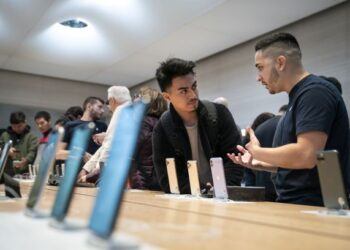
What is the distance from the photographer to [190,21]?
4.04 metres

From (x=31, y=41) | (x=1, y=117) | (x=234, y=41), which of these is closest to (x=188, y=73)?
(x=234, y=41)

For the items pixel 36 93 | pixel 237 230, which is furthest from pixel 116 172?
pixel 36 93

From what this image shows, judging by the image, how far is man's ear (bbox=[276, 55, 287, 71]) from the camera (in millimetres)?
1623

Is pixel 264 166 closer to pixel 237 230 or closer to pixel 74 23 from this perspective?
pixel 237 230

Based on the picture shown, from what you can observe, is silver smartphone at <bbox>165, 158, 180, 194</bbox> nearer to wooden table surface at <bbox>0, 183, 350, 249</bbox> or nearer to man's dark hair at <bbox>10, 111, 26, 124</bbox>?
wooden table surface at <bbox>0, 183, 350, 249</bbox>

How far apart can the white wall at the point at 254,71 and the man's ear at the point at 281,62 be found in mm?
2210

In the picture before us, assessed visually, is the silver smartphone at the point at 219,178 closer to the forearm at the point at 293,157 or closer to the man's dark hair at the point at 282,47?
the forearm at the point at 293,157

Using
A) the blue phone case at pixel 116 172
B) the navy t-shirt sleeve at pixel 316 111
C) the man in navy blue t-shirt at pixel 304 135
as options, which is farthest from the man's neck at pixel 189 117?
the blue phone case at pixel 116 172

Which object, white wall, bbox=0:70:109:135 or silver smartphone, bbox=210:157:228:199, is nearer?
silver smartphone, bbox=210:157:228:199

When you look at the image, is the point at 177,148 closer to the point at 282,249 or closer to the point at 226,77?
the point at 282,249

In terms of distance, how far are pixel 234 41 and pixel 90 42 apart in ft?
6.01

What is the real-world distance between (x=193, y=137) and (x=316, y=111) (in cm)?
68

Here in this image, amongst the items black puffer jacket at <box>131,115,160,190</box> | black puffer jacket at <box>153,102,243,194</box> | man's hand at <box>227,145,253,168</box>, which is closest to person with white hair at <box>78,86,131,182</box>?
black puffer jacket at <box>131,115,160,190</box>

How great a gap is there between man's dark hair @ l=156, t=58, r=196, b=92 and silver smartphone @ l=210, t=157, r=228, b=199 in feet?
2.18
